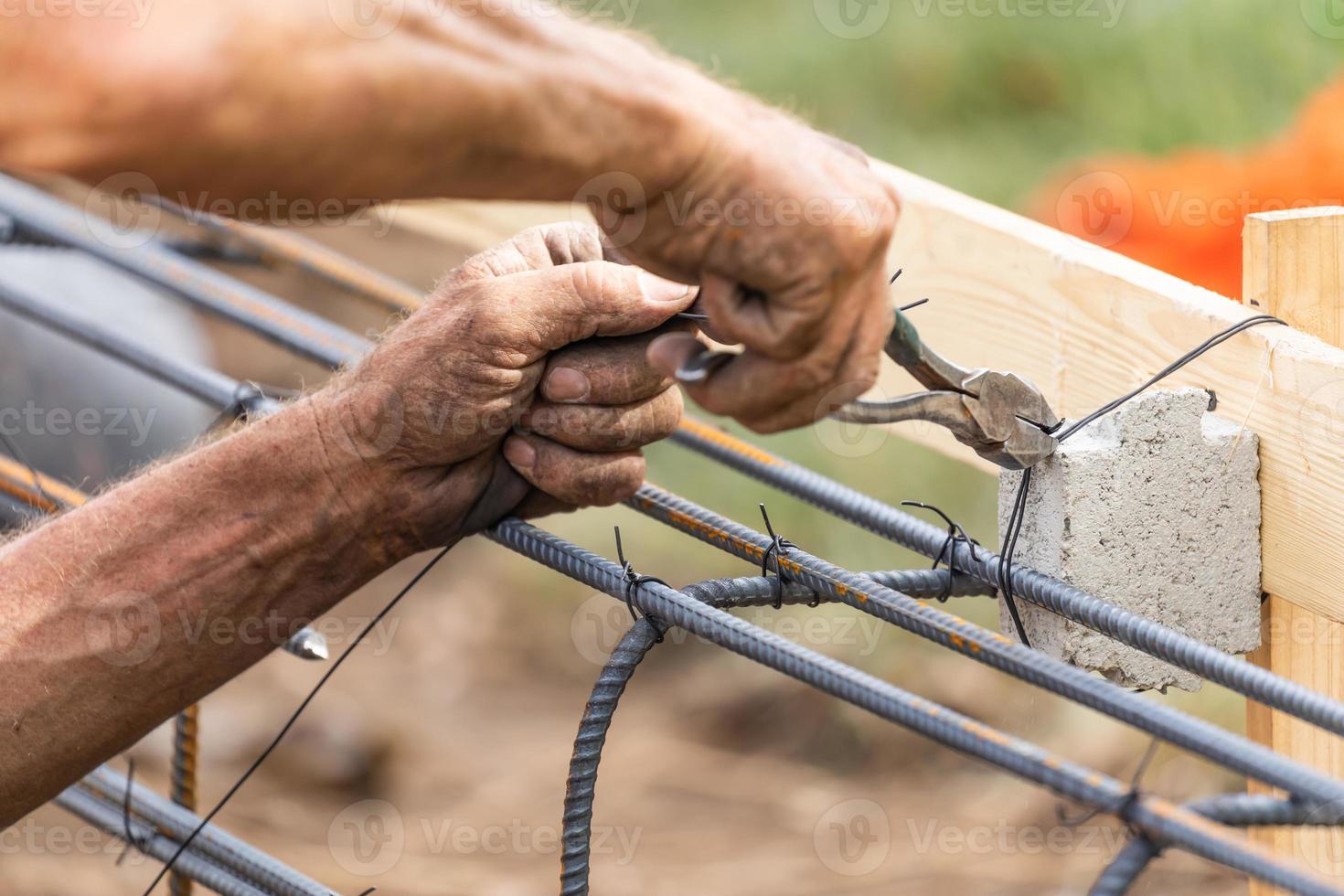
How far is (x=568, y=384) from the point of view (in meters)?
→ 1.42

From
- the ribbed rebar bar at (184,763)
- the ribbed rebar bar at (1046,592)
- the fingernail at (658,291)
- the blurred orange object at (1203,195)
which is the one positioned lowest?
the ribbed rebar bar at (184,763)

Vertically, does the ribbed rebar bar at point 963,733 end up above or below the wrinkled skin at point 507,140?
below

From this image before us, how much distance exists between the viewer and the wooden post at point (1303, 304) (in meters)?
1.41

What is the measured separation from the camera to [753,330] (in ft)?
3.36

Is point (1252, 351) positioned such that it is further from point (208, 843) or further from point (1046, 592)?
point (208, 843)

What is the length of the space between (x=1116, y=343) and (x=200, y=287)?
1.30 m

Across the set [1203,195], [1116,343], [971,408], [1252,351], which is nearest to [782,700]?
[1203,195]

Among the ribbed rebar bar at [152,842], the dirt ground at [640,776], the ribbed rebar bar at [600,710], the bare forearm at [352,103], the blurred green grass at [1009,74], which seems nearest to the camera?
the bare forearm at [352,103]

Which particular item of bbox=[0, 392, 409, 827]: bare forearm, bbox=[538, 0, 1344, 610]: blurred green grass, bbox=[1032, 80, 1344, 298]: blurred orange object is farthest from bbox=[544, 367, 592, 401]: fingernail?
bbox=[538, 0, 1344, 610]: blurred green grass

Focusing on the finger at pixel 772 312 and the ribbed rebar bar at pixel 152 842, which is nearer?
the finger at pixel 772 312

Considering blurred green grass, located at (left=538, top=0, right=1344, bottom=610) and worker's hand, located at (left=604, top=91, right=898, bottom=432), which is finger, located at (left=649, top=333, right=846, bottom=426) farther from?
blurred green grass, located at (left=538, top=0, right=1344, bottom=610)

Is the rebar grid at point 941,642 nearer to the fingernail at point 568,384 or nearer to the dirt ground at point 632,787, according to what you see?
the fingernail at point 568,384

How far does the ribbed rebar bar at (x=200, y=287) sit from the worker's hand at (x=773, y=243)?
943mm

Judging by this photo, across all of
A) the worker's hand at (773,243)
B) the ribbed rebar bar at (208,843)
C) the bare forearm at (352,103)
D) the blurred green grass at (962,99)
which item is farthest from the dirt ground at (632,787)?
the bare forearm at (352,103)
